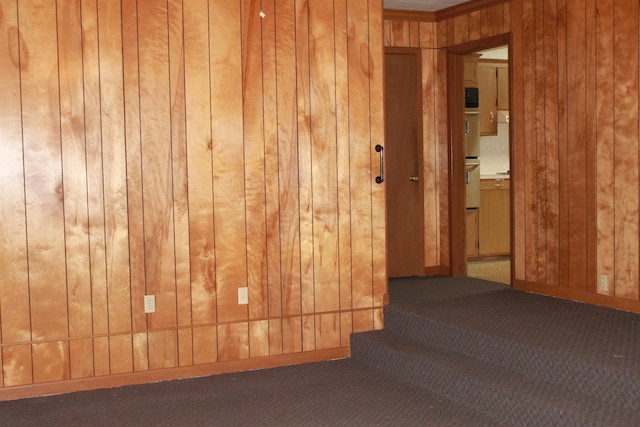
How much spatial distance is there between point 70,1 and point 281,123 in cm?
155

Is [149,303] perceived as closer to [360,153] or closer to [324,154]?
[324,154]

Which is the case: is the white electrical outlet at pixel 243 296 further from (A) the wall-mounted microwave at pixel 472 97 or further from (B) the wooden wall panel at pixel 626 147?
(A) the wall-mounted microwave at pixel 472 97

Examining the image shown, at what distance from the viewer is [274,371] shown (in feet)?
15.8

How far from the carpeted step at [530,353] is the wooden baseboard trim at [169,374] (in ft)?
1.97

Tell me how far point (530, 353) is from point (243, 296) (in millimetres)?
1910

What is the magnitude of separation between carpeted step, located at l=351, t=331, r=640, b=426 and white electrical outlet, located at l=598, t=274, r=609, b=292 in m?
1.50

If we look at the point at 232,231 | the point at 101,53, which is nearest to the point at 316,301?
the point at 232,231

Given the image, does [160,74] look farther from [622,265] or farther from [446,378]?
[622,265]

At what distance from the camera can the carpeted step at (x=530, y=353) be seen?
3.64 m

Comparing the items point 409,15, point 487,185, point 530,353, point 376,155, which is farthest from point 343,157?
point 487,185

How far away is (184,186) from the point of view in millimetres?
4688

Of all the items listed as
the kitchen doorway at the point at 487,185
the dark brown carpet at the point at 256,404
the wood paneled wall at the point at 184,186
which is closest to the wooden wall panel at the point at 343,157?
the wood paneled wall at the point at 184,186

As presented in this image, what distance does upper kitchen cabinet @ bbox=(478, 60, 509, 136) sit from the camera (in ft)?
27.6

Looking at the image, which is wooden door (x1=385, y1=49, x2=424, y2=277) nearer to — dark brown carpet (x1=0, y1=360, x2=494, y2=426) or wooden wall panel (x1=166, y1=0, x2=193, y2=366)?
dark brown carpet (x1=0, y1=360, x2=494, y2=426)
